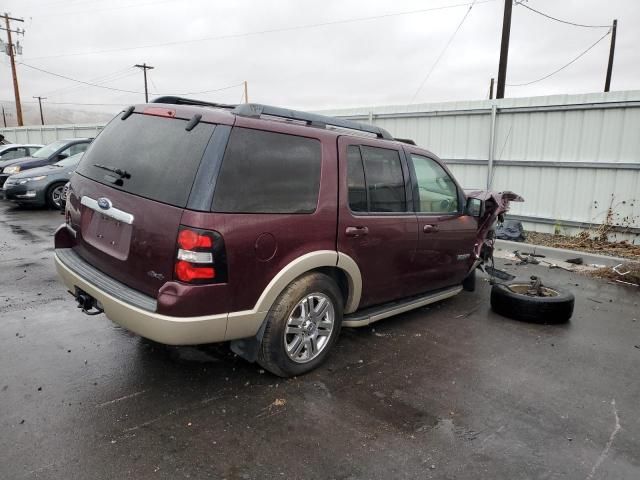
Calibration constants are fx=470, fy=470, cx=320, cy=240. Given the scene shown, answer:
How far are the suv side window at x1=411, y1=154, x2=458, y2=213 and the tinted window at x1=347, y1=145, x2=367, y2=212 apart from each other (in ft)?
2.64

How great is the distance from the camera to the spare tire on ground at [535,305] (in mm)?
4793

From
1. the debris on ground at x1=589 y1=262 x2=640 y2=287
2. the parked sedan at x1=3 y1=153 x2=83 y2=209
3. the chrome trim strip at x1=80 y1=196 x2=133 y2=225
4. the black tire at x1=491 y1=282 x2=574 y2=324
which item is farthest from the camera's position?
the parked sedan at x1=3 y1=153 x2=83 y2=209

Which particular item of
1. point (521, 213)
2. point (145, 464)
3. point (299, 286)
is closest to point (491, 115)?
point (521, 213)

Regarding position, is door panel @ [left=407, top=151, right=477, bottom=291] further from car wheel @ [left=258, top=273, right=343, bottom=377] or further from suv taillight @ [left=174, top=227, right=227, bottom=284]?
suv taillight @ [left=174, top=227, right=227, bottom=284]

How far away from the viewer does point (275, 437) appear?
2775 millimetres

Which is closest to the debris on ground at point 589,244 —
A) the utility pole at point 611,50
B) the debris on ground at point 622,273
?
the debris on ground at point 622,273

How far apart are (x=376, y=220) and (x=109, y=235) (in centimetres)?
203

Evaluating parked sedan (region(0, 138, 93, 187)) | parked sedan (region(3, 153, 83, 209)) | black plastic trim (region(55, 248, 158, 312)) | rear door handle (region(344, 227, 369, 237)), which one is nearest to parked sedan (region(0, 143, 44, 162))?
parked sedan (region(0, 138, 93, 187))

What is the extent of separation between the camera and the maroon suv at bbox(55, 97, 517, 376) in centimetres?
285

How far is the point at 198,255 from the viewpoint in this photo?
2793 mm

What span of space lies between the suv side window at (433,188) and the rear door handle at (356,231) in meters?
0.87

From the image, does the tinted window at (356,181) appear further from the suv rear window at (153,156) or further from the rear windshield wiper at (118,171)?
the rear windshield wiper at (118,171)

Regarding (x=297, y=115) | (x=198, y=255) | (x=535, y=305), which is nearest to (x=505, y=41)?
(x=535, y=305)

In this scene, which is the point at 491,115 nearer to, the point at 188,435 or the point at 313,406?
the point at 313,406
